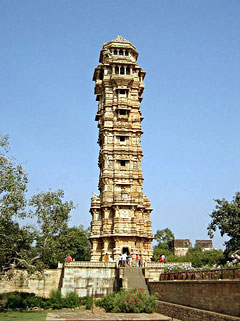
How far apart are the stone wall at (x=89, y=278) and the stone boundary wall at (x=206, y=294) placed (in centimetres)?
741

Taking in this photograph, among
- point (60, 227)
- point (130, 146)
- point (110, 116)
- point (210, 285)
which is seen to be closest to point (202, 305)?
point (210, 285)

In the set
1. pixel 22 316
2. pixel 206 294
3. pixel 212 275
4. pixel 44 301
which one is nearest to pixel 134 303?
pixel 206 294

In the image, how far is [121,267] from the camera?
103ft

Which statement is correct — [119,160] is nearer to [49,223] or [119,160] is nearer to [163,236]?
[49,223]

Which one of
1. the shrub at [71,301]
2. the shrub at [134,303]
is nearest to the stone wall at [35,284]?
the shrub at [71,301]

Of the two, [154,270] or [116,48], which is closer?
[154,270]

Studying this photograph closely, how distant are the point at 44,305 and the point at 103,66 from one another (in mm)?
31927

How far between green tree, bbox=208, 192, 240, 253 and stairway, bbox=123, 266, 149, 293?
1292 centimetres

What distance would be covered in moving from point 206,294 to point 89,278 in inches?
609

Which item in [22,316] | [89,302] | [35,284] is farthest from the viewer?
[35,284]

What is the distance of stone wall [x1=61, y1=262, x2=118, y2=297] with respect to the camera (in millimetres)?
31875

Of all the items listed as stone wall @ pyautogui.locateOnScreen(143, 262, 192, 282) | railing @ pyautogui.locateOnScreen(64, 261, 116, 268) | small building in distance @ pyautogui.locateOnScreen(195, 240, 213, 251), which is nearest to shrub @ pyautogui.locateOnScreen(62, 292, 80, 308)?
railing @ pyautogui.locateOnScreen(64, 261, 116, 268)

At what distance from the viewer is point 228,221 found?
128ft

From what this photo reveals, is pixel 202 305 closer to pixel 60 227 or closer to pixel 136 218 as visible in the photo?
pixel 60 227
